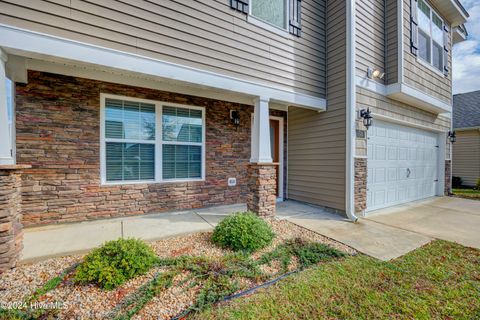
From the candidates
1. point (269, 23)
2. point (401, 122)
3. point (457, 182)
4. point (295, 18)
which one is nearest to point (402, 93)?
point (401, 122)

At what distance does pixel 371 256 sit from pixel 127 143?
4.80 metres

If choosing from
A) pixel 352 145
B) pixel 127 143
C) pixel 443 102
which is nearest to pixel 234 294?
pixel 127 143

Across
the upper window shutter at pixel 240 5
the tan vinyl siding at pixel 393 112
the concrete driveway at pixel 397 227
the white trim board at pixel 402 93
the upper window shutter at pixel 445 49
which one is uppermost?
the upper window shutter at pixel 445 49

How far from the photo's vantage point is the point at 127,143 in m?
4.41

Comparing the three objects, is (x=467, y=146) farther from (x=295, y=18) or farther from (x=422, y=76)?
(x=295, y=18)

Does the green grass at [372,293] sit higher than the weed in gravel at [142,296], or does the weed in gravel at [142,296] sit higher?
the weed in gravel at [142,296]

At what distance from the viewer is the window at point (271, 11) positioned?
434 centimetres

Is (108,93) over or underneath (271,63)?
underneath

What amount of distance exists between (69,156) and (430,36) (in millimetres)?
10263

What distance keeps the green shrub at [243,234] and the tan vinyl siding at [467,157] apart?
1330 cm

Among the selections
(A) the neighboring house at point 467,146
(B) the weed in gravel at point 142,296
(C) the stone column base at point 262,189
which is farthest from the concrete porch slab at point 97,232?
(A) the neighboring house at point 467,146

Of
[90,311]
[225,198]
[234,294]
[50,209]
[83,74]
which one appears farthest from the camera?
[225,198]

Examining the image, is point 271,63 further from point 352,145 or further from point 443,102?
point 443,102

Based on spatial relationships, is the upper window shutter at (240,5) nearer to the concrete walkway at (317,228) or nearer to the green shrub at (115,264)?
the concrete walkway at (317,228)
